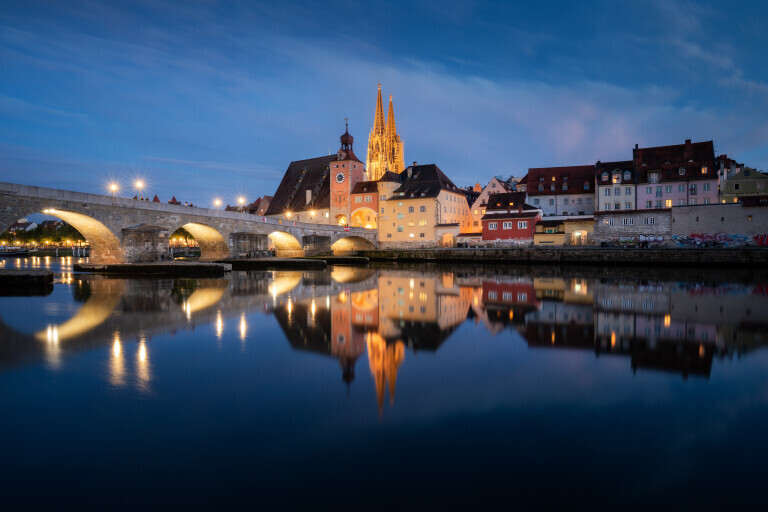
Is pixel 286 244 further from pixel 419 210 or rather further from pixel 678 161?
pixel 678 161

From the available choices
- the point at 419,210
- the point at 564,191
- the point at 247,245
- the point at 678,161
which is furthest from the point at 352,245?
the point at 678,161

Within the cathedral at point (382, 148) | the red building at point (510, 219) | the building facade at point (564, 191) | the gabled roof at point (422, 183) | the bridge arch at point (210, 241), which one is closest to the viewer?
the bridge arch at point (210, 241)

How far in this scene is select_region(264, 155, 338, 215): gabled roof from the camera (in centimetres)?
6400

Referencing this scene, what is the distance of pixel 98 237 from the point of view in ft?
87.3

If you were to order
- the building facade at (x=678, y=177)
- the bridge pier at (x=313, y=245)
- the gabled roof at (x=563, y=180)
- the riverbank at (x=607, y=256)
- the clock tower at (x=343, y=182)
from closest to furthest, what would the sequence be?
the riverbank at (x=607, y=256)
the bridge pier at (x=313, y=245)
the building facade at (x=678, y=177)
the gabled roof at (x=563, y=180)
the clock tower at (x=343, y=182)

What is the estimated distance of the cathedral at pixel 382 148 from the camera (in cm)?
7794

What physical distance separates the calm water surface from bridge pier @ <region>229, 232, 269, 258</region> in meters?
23.6

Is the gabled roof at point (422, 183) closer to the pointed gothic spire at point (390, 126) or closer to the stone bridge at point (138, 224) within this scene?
the stone bridge at point (138, 224)

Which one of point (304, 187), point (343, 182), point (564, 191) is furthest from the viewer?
point (304, 187)

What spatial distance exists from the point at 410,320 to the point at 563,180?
150 feet

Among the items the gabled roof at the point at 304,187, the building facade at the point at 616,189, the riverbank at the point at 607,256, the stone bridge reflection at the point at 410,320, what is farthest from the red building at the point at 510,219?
the stone bridge reflection at the point at 410,320

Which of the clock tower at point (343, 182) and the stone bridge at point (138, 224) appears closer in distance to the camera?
the stone bridge at point (138, 224)

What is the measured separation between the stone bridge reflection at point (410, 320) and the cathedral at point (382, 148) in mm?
61383

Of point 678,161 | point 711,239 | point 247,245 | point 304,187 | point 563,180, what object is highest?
point 304,187
